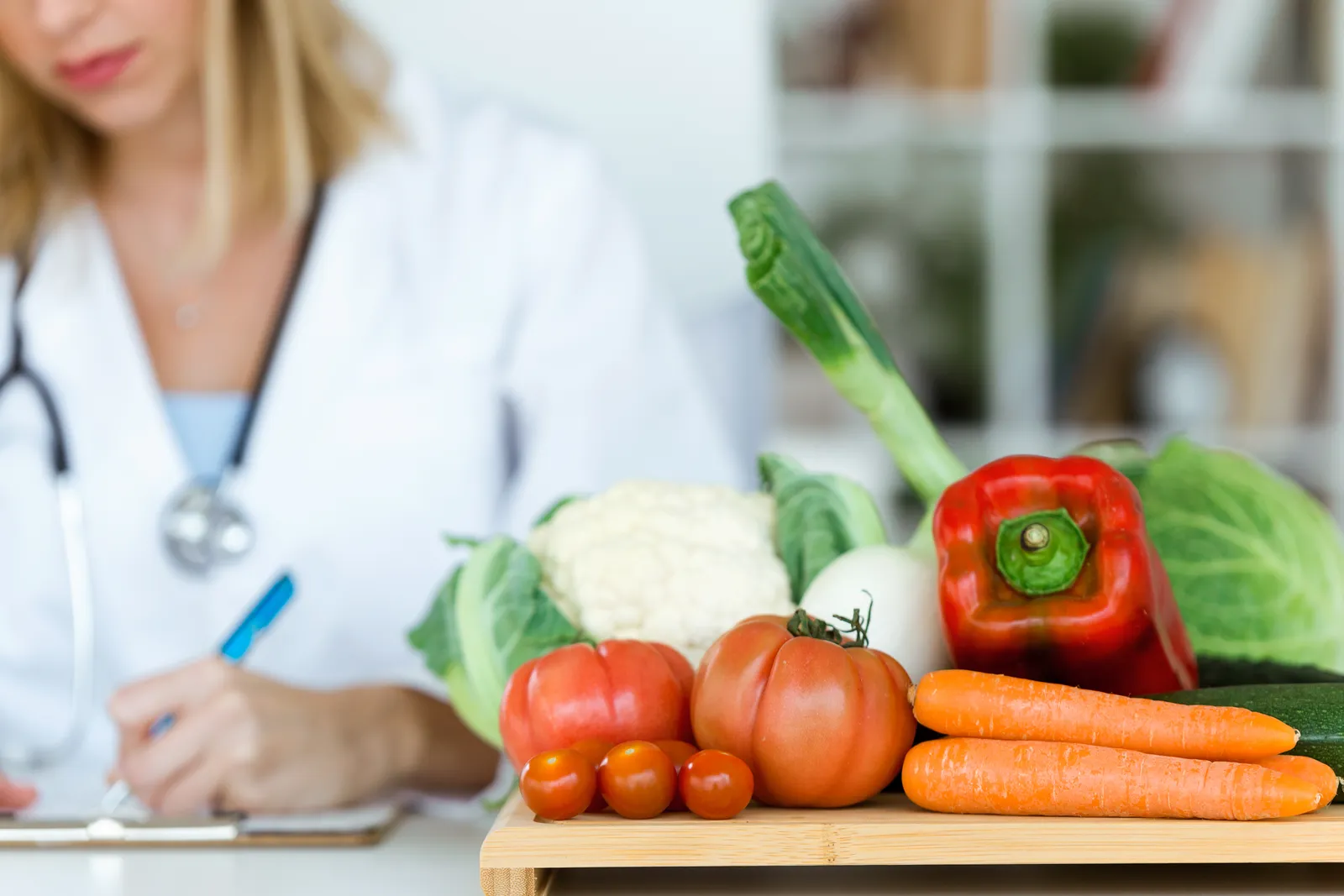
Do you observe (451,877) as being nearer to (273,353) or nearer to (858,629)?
(858,629)

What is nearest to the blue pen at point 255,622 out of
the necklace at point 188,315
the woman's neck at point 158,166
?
the necklace at point 188,315

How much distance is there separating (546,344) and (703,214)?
1.22 ft

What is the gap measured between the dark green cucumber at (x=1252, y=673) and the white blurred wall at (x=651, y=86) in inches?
34.2

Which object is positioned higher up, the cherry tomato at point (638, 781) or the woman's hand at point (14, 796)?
the cherry tomato at point (638, 781)

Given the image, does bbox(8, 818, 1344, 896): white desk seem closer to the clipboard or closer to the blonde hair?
the clipboard

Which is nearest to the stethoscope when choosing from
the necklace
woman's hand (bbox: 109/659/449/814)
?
the necklace

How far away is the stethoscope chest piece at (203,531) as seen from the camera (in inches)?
43.5

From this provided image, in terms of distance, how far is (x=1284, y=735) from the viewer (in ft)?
1.77

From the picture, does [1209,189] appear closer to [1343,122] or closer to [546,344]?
[1343,122]

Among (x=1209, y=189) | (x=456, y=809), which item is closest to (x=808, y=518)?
(x=456, y=809)

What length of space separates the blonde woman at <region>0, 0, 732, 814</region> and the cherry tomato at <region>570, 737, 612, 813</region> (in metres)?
0.54

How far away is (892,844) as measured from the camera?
1.69 feet

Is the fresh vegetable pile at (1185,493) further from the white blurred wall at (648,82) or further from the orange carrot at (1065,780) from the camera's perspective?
the white blurred wall at (648,82)

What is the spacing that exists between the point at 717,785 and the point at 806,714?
5cm
